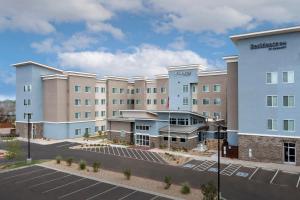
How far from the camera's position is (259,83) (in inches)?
1468

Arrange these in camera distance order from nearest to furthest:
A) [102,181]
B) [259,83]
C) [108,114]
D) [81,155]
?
1. [102,181]
2. [259,83]
3. [81,155]
4. [108,114]

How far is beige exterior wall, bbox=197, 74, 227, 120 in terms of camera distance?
55656 millimetres

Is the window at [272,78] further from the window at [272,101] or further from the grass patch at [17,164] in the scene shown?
the grass patch at [17,164]

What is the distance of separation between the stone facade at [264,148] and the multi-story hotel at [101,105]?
423 inches

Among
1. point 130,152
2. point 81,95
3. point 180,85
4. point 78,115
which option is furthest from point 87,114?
point 130,152

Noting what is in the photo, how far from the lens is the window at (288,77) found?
35.0 m

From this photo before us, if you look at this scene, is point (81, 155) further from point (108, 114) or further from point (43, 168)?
point (108, 114)

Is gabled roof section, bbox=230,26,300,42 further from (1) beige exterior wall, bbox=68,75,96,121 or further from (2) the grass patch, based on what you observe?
(1) beige exterior wall, bbox=68,75,96,121

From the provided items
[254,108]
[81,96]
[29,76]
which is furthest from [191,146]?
[29,76]

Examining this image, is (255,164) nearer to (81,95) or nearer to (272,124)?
(272,124)

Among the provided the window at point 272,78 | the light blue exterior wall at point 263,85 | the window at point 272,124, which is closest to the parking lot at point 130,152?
the light blue exterior wall at point 263,85

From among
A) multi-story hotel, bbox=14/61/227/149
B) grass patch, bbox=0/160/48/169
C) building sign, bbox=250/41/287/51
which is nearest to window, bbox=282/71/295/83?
building sign, bbox=250/41/287/51

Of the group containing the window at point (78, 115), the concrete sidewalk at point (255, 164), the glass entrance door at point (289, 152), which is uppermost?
the window at point (78, 115)

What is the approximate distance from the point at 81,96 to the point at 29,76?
38.6 feet
